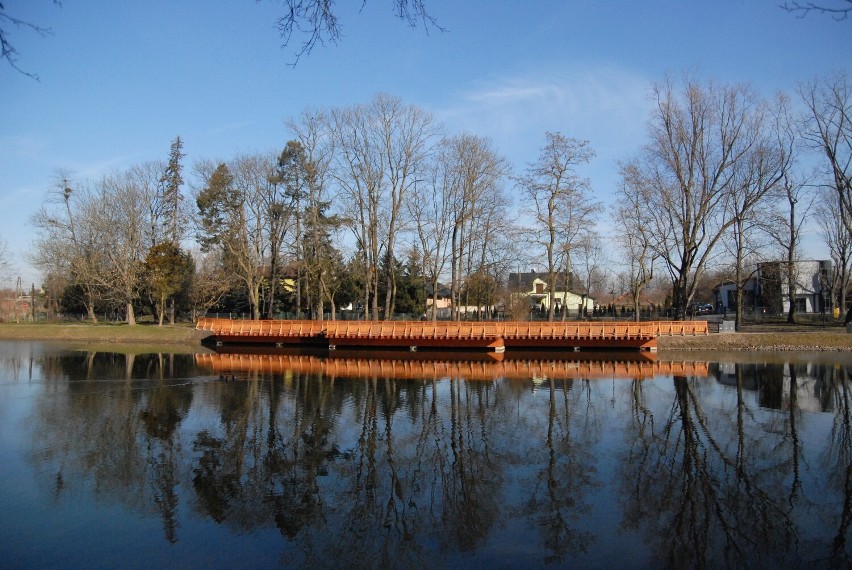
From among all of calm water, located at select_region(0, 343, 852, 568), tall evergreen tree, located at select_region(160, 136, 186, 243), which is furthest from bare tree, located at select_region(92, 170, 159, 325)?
calm water, located at select_region(0, 343, 852, 568)

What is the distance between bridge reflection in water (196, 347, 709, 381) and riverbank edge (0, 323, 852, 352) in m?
4.14

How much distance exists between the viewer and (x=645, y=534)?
25.3ft

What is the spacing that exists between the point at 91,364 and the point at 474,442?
2116 cm

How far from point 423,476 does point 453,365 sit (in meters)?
17.4

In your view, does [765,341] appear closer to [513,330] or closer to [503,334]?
[513,330]

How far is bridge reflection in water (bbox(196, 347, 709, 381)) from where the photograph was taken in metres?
23.8

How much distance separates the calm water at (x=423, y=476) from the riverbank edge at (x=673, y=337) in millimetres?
14437

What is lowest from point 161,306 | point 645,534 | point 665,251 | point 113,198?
point 645,534

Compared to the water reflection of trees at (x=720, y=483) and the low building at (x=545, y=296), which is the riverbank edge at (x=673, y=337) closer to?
the water reflection of trees at (x=720, y=483)

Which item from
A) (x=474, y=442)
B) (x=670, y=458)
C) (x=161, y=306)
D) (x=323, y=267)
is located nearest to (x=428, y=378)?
(x=474, y=442)

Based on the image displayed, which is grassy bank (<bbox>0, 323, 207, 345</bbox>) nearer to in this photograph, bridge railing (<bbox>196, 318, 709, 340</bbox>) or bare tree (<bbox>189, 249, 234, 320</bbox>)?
bare tree (<bbox>189, 249, 234, 320</bbox>)

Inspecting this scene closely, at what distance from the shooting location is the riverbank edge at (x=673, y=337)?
32812 mm

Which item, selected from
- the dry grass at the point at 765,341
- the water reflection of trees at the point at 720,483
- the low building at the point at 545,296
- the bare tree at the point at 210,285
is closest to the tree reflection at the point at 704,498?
the water reflection of trees at the point at 720,483

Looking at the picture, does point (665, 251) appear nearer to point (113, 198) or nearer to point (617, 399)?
point (617, 399)
